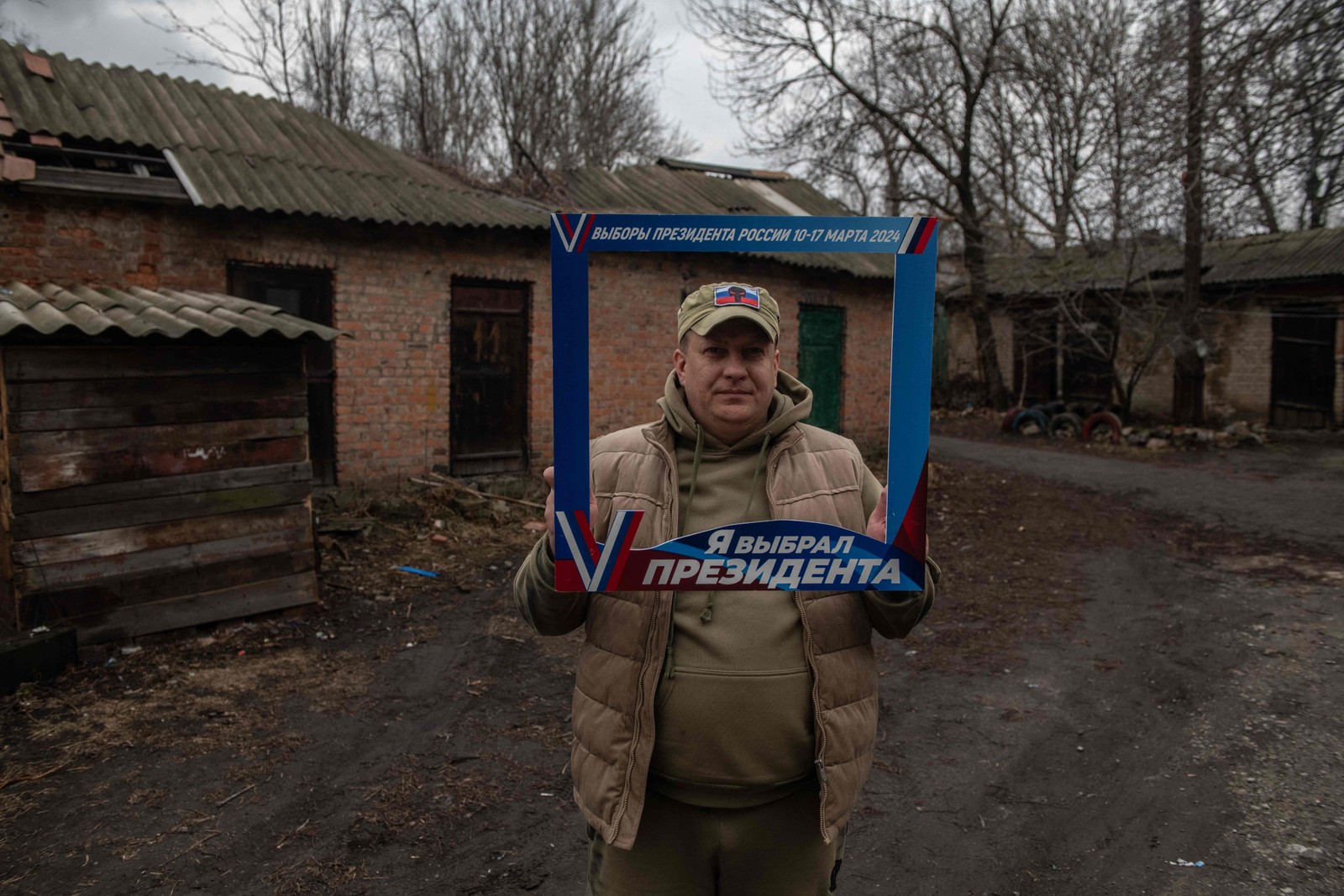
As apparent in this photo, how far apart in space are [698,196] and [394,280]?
5.76 m

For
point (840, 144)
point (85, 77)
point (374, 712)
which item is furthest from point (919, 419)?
point (840, 144)

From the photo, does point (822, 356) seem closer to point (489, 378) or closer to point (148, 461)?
point (489, 378)

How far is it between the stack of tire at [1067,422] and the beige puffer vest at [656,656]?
15220 millimetres

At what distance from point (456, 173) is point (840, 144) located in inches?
363

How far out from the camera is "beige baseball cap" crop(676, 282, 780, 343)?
1.73 meters

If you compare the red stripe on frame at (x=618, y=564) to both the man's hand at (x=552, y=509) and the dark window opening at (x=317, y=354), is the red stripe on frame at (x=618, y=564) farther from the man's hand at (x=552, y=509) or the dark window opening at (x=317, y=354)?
the dark window opening at (x=317, y=354)

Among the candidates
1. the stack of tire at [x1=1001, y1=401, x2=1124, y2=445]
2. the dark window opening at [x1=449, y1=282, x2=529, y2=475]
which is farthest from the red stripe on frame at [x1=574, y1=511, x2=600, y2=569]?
the stack of tire at [x1=1001, y1=401, x2=1124, y2=445]

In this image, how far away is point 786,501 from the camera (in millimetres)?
1761

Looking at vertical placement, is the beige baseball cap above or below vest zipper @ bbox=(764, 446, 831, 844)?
above

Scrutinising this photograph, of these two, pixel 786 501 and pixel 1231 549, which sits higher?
pixel 786 501

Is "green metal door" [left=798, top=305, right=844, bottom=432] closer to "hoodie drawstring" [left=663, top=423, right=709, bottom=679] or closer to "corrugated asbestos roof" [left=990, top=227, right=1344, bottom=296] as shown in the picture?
"corrugated asbestos roof" [left=990, top=227, right=1344, bottom=296]

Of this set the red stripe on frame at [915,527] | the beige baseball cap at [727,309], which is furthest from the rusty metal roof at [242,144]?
the red stripe on frame at [915,527]

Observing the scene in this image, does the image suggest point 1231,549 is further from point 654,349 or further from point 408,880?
point 408,880

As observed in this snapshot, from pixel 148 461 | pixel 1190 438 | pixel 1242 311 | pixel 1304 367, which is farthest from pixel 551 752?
pixel 1242 311
